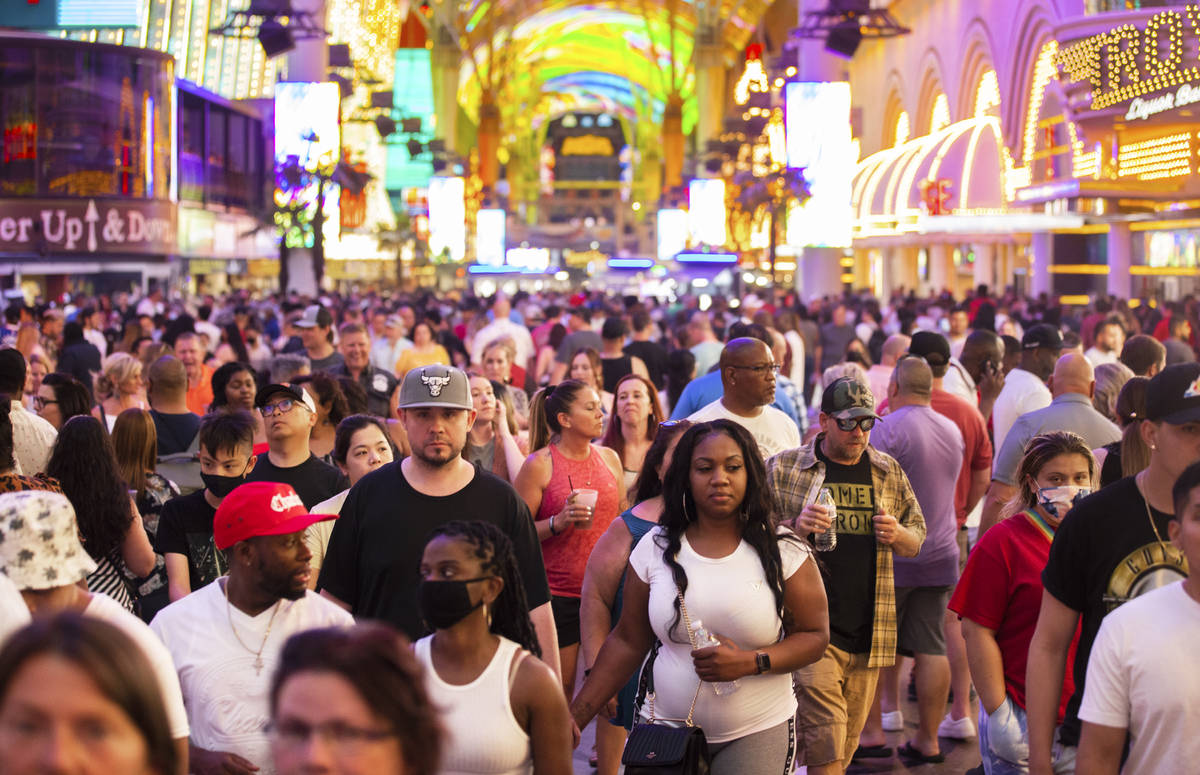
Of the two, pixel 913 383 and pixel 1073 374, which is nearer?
pixel 913 383

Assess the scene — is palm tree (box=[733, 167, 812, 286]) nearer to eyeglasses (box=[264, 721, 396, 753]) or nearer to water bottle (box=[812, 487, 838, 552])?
water bottle (box=[812, 487, 838, 552])

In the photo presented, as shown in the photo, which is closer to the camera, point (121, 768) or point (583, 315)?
point (121, 768)

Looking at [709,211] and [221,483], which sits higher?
[709,211]

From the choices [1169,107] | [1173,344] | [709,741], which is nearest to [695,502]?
[709,741]

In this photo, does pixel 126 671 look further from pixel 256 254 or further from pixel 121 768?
pixel 256 254

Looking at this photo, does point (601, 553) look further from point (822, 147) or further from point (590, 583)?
point (822, 147)

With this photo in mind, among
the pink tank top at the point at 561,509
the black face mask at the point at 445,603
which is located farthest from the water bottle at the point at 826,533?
the black face mask at the point at 445,603

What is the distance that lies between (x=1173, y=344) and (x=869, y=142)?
127 ft

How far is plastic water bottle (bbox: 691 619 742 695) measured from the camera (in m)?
4.17

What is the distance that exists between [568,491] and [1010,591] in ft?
7.45

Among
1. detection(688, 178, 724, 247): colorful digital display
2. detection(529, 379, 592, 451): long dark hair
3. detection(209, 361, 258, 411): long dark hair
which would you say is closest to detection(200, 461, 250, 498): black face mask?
detection(529, 379, 592, 451): long dark hair

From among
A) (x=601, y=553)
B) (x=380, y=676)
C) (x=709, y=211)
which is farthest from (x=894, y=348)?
(x=709, y=211)

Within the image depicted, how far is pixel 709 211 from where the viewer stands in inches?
1657

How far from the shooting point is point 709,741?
4.32 m
